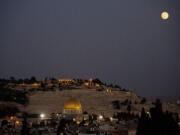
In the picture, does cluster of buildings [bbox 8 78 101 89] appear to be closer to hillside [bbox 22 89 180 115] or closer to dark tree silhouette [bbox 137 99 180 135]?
hillside [bbox 22 89 180 115]

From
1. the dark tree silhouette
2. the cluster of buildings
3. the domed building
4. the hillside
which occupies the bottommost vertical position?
the dark tree silhouette

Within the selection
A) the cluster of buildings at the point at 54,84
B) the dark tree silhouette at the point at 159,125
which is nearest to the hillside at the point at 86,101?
the cluster of buildings at the point at 54,84

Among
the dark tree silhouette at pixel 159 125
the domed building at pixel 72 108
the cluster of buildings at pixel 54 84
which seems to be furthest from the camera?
the cluster of buildings at pixel 54 84

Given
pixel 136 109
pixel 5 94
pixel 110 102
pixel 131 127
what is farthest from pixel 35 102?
pixel 131 127

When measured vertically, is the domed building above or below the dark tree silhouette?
above

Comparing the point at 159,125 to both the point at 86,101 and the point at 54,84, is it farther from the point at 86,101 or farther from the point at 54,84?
the point at 54,84

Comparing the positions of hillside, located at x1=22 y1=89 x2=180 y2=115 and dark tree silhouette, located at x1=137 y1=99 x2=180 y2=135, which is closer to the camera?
dark tree silhouette, located at x1=137 y1=99 x2=180 y2=135

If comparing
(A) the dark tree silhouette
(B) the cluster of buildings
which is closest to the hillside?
(B) the cluster of buildings

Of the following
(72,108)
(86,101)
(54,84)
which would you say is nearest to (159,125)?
(72,108)

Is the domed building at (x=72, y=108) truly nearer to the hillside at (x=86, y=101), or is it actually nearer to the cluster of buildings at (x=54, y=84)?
the hillside at (x=86, y=101)

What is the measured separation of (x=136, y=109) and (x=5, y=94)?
3295cm

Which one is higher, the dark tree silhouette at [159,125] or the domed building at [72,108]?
the domed building at [72,108]

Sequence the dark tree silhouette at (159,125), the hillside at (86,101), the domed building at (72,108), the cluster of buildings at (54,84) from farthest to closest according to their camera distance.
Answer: the cluster of buildings at (54,84) → the hillside at (86,101) → the domed building at (72,108) → the dark tree silhouette at (159,125)

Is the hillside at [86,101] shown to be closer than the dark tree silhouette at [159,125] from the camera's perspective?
No
